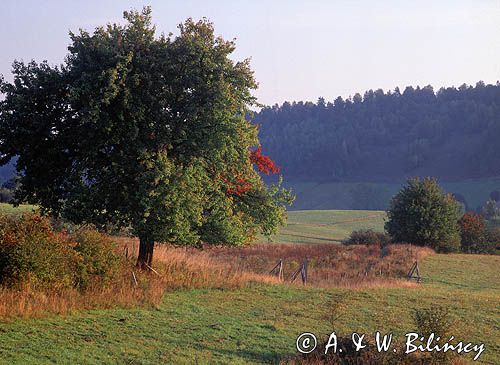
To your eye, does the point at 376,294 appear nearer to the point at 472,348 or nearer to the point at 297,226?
the point at 472,348

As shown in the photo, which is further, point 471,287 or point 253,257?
point 253,257

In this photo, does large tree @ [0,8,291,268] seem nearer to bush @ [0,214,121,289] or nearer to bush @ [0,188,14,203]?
bush @ [0,214,121,289]

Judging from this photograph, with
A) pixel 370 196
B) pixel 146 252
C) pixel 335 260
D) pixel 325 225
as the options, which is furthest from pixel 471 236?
pixel 370 196

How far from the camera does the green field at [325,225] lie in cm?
7562

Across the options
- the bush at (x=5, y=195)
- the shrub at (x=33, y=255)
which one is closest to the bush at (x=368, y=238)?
the bush at (x=5, y=195)

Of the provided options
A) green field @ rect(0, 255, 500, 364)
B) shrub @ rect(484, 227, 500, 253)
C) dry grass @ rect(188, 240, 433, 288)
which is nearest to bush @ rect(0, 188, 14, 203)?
dry grass @ rect(188, 240, 433, 288)

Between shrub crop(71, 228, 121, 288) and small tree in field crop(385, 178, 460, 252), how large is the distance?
42547 mm

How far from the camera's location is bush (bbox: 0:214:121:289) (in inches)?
645

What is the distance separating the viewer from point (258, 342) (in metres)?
14.9

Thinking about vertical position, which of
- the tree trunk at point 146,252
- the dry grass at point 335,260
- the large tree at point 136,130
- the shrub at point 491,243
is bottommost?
the dry grass at point 335,260

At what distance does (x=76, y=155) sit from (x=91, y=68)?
3586 millimetres

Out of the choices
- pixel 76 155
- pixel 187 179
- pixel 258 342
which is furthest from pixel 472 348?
pixel 76 155

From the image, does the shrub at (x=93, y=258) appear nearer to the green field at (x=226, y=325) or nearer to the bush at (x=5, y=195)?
the green field at (x=226, y=325)

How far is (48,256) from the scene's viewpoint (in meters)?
16.9
